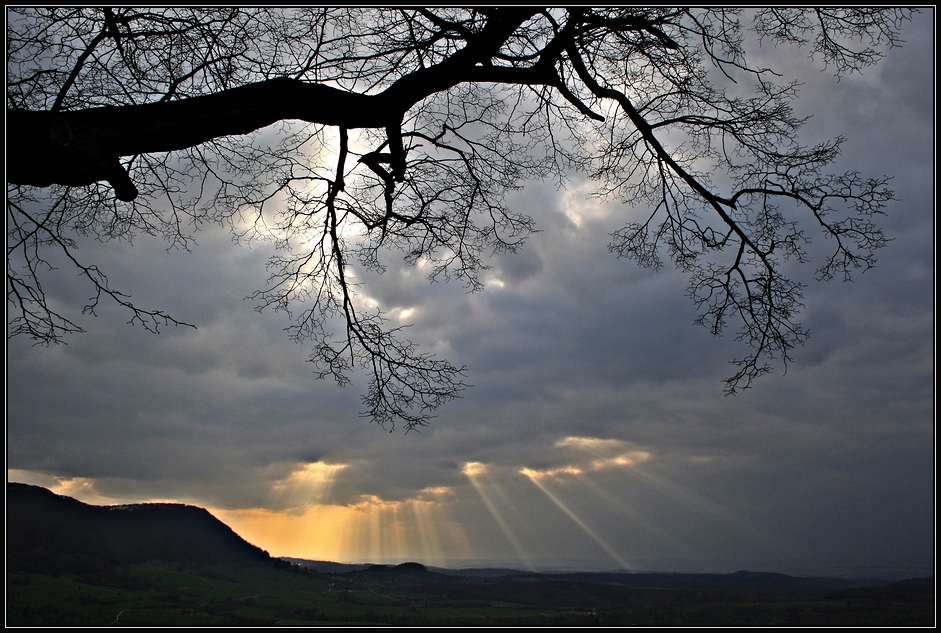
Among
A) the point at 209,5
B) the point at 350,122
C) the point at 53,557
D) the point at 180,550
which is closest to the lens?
the point at 350,122

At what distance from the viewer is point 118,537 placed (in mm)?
28109

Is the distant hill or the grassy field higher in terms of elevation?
the distant hill

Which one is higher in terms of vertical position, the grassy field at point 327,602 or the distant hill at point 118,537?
the distant hill at point 118,537

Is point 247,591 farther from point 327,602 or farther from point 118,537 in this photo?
point 118,537

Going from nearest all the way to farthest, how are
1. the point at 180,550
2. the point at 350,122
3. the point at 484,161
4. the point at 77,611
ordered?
the point at 350,122 → the point at 484,161 → the point at 77,611 → the point at 180,550

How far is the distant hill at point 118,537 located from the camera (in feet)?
66.7

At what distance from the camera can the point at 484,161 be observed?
645 centimetres

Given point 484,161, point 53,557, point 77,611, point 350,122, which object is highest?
point 484,161

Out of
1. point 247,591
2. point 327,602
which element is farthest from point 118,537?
point 327,602

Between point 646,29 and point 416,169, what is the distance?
297 cm

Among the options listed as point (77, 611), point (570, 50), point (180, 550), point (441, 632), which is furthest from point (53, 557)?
point (570, 50)

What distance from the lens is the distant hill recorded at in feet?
66.7

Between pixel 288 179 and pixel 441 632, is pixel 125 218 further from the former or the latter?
pixel 441 632

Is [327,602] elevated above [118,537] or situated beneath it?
situated beneath
